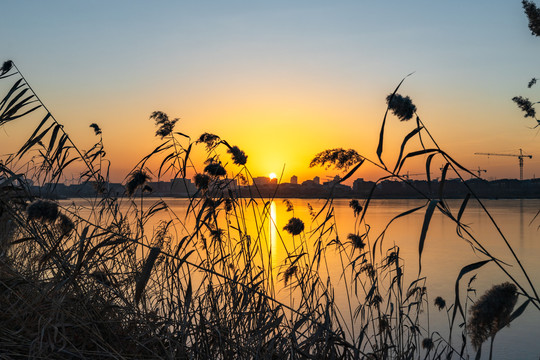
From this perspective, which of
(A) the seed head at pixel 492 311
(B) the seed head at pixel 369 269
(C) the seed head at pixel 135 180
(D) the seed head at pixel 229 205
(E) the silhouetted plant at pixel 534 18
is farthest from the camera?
(B) the seed head at pixel 369 269

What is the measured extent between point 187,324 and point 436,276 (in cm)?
1229

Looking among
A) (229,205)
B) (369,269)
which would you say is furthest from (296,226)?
(369,269)

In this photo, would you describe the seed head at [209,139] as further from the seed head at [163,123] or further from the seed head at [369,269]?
the seed head at [369,269]

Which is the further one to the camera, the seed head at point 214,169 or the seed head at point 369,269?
the seed head at point 369,269

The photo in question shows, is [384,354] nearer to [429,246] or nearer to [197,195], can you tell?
[197,195]

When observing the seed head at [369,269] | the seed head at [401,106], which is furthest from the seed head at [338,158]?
the seed head at [369,269]

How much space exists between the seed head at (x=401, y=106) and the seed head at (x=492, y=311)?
122cm

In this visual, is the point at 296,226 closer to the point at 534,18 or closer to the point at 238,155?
the point at 238,155

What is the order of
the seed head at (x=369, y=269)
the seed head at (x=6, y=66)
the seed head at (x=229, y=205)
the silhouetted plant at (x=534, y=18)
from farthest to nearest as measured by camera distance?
the seed head at (x=369, y=269) < the seed head at (x=229, y=205) < the seed head at (x=6, y=66) < the silhouetted plant at (x=534, y=18)

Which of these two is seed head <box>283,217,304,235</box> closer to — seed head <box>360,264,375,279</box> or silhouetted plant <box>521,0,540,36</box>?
seed head <box>360,264,375,279</box>

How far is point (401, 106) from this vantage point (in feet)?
8.70

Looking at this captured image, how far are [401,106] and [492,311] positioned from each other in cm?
134

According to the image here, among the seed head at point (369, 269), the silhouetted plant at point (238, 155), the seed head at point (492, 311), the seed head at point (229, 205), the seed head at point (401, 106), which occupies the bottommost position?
the seed head at point (369, 269)

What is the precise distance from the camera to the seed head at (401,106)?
2637mm
